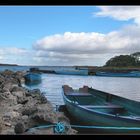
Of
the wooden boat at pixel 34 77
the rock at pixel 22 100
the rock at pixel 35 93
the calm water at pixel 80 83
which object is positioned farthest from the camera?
the rock at pixel 35 93

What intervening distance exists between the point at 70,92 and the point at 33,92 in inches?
56.3

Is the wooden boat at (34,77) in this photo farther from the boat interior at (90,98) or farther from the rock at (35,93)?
the rock at (35,93)

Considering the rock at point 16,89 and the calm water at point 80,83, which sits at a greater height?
the calm water at point 80,83

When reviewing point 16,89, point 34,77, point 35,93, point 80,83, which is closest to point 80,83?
point 80,83

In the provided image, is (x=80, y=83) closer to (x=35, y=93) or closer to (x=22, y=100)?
(x=22, y=100)

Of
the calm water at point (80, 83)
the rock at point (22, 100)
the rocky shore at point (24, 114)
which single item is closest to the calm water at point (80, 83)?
the calm water at point (80, 83)

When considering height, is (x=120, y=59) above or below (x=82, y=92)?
above

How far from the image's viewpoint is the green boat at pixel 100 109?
302 cm

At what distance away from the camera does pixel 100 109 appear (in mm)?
3916

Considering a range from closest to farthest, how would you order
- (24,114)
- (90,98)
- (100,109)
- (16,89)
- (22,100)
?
(100,109)
(24,114)
(90,98)
(22,100)
(16,89)

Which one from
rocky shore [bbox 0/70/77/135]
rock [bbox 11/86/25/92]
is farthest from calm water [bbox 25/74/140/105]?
rock [bbox 11/86/25/92]

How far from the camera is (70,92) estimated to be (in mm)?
4508
